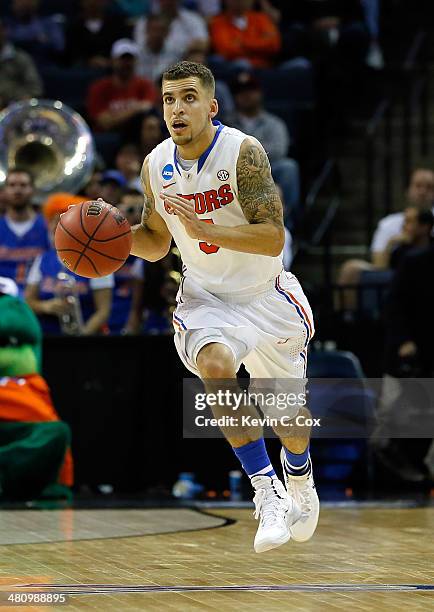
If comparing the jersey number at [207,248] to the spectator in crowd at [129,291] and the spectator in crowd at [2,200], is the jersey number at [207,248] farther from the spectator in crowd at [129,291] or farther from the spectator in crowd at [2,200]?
the spectator in crowd at [2,200]

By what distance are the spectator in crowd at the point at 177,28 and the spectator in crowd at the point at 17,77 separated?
51.7 inches

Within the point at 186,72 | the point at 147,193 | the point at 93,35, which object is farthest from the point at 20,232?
the point at 93,35

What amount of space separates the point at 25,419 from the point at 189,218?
3364 mm

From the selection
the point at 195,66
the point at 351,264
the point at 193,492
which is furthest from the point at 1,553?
the point at 351,264

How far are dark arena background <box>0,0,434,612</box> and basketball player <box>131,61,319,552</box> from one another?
0.49 metres

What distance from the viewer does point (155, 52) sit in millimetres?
13797

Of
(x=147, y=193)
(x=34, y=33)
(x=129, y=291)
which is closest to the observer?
(x=147, y=193)

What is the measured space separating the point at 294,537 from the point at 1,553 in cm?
143

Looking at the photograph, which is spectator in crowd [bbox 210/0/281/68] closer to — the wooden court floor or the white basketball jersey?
the wooden court floor

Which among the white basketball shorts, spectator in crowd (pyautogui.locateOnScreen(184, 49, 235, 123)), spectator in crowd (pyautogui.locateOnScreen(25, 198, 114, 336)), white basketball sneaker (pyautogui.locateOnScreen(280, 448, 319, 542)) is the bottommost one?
white basketball sneaker (pyautogui.locateOnScreen(280, 448, 319, 542))

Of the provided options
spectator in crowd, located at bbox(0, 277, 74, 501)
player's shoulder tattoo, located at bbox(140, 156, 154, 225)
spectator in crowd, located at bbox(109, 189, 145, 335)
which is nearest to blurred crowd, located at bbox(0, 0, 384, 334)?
spectator in crowd, located at bbox(109, 189, 145, 335)

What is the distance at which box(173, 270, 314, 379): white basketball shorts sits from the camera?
6.33 m

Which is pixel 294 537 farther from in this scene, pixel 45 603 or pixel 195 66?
→ pixel 195 66

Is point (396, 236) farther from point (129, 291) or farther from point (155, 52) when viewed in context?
point (155, 52)
